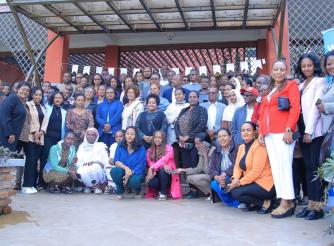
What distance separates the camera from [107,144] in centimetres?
648

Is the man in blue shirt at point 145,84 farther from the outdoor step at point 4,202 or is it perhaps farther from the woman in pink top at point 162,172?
the outdoor step at point 4,202

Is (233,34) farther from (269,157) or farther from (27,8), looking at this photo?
(269,157)

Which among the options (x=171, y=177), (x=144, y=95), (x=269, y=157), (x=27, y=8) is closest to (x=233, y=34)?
(x=144, y=95)

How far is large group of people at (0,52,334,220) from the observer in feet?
13.4

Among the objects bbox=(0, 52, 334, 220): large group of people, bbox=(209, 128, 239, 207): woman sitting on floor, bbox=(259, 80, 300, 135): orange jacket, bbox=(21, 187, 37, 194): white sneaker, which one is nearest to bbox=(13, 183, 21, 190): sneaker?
bbox=(0, 52, 334, 220): large group of people

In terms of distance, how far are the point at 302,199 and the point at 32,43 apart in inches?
345

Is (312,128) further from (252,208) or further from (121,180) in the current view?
(121,180)

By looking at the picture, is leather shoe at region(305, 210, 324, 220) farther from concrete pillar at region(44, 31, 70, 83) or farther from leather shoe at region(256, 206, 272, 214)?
concrete pillar at region(44, 31, 70, 83)

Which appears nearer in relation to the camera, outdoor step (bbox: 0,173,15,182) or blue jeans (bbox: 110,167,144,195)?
outdoor step (bbox: 0,173,15,182)

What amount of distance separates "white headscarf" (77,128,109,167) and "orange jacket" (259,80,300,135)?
8.84 feet

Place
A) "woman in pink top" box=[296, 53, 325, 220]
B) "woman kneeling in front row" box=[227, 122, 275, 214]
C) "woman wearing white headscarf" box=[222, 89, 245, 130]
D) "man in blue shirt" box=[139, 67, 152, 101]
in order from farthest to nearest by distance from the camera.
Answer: "man in blue shirt" box=[139, 67, 152, 101], "woman wearing white headscarf" box=[222, 89, 245, 130], "woman kneeling in front row" box=[227, 122, 275, 214], "woman in pink top" box=[296, 53, 325, 220]

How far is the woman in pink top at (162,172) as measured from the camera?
17.9ft

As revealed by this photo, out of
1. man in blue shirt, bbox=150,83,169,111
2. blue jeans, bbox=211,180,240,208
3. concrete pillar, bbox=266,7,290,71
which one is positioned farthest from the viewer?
concrete pillar, bbox=266,7,290,71

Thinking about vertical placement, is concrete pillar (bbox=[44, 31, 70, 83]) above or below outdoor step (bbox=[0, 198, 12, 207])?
above
